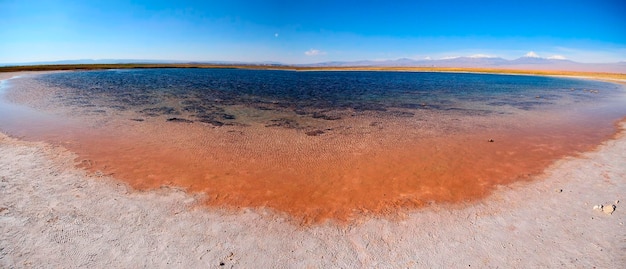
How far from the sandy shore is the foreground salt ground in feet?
0.07

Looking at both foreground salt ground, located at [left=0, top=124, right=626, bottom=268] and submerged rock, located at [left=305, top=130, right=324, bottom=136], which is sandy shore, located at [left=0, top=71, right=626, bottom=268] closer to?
foreground salt ground, located at [left=0, top=124, right=626, bottom=268]

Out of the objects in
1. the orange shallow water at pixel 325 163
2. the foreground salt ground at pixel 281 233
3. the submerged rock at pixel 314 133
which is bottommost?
the foreground salt ground at pixel 281 233

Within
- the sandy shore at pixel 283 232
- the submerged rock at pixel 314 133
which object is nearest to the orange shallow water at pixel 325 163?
the submerged rock at pixel 314 133

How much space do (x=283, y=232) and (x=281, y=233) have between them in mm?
55

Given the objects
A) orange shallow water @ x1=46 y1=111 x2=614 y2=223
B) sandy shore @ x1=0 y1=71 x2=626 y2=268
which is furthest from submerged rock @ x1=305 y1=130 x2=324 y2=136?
sandy shore @ x1=0 y1=71 x2=626 y2=268

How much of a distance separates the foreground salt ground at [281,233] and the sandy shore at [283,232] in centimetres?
2

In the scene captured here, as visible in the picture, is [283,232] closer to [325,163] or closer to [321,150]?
[325,163]

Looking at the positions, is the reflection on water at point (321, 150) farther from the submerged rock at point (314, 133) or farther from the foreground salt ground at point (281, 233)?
the foreground salt ground at point (281, 233)

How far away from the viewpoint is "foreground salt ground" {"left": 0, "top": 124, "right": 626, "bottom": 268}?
5.26 m

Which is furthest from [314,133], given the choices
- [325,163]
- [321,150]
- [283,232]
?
[283,232]

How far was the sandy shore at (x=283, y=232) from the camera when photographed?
526 cm

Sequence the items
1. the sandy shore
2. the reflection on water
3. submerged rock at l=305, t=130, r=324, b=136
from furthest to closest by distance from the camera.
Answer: submerged rock at l=305, t=130, r=324, b=136 → the reflection on water → the sandy shore

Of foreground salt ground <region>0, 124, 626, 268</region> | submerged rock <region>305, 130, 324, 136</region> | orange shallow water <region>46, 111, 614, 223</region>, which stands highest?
submerged rock <region>305, 130, 324, 136</region>

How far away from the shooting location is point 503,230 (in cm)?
621
